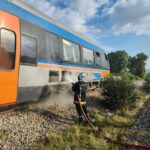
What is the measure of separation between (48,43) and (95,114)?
323 centimetres

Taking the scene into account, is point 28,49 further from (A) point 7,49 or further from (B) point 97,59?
(B) point 97,59

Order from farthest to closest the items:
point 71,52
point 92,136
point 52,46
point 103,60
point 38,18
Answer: point 103,60 → point 71,52 → point 52,46 → point 38,18 → point 92,136

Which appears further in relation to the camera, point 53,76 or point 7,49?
point 53,76

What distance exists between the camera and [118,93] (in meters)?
13.6

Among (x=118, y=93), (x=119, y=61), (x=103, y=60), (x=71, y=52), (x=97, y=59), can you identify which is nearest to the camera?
(x=71, y=52)

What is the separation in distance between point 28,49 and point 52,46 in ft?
5.79

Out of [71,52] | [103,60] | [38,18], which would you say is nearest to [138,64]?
[103,60]

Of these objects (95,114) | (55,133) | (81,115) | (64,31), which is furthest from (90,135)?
(64,31)

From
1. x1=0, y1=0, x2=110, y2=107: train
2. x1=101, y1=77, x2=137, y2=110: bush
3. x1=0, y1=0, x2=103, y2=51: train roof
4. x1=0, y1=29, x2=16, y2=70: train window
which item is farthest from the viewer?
x1=101, y1=77, x2=137, y2=110: bush

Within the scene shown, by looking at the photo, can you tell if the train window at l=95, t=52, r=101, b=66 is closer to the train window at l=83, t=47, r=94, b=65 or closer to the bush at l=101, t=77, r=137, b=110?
the train window at l=83, t=47, r=94, b=65

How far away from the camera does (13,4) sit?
824cm

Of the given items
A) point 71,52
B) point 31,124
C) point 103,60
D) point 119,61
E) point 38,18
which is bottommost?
point 31,124

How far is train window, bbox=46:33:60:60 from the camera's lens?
33.2 feet

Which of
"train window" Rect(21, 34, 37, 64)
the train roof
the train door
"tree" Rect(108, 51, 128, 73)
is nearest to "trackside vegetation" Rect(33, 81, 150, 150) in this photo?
the train door
